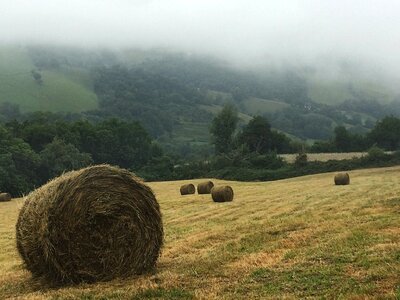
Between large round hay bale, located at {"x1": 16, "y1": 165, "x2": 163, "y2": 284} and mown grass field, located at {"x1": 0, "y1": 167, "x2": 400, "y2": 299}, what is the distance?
17.8 inches

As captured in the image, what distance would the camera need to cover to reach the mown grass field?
27.6ft

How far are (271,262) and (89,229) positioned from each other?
3697mm

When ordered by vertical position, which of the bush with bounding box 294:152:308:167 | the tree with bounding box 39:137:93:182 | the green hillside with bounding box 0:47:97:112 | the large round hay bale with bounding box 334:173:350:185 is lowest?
the large round hay bale with bounding box 334:173:350:185

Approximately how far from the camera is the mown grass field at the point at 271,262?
841 centimetres

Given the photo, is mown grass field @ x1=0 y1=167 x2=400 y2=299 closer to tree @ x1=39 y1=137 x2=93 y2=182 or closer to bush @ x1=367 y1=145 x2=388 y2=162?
bush @ x1=367 y1=145 x2=388 y2=162

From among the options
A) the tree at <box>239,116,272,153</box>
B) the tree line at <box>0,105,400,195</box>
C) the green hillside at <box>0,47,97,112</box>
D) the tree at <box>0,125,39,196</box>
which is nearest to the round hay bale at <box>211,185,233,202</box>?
the tree line at <box>0,105,400,195</box>

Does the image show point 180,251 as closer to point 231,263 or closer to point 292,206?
point 231,263

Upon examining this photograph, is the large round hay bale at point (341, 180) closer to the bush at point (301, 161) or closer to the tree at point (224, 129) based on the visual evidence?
the bush at point (301, 161)

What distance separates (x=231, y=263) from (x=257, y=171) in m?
62.1

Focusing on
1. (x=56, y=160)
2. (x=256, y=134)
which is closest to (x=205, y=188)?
(x=56, y=160)

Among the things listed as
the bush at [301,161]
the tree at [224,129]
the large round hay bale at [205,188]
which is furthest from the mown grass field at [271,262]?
the tree at [224,129]

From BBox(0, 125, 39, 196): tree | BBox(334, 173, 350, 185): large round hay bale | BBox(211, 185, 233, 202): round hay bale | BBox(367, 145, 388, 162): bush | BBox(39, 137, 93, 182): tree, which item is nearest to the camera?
BBox(211, 185, 233, 202): round hay bale

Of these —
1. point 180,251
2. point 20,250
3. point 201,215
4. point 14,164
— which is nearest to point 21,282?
point 20,250

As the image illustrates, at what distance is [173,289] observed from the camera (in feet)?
29.1
